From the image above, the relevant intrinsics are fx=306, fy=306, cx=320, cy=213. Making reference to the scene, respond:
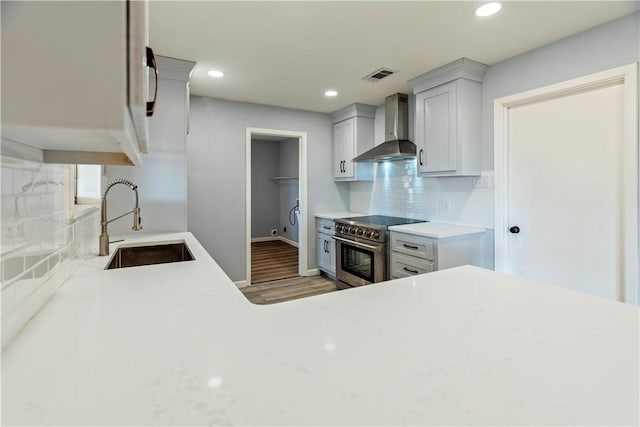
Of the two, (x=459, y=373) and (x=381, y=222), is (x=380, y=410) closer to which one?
(x=459, y=373)

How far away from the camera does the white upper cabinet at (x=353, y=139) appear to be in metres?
4.09

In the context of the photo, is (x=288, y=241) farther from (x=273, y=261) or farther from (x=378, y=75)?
(x=378, y=75)

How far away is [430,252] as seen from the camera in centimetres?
264

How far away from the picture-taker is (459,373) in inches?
23.7

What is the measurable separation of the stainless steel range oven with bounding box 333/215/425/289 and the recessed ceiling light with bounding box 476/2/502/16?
1879 mm

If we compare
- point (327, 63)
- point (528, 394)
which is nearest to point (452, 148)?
point (327, 63)

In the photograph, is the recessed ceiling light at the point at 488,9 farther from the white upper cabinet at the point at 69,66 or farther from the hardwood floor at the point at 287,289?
the hardwood floor at the point at 287,289

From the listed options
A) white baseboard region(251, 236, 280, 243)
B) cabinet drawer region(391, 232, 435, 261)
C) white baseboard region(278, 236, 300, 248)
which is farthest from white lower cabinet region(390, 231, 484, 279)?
white baseboard region(251, 236, 280, 243)

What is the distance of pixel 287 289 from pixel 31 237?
3108 mm

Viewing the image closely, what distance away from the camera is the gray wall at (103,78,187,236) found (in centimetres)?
258

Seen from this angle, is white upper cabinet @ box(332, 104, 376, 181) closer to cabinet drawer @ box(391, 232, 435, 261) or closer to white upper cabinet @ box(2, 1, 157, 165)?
cabinet drawer @ box(391, 232, 435, 261)

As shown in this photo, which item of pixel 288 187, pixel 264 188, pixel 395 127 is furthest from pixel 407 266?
pixel 264 188

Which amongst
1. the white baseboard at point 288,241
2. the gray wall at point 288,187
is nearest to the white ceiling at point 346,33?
the gray wall at point 288,187

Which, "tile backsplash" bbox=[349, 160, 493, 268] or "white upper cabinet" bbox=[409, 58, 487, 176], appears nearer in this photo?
"white upper cabinet" bbox=[409, 58, 487, 176]
